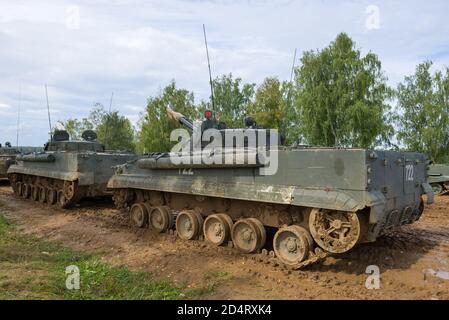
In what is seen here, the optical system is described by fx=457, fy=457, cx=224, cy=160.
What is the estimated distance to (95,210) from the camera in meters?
13.3

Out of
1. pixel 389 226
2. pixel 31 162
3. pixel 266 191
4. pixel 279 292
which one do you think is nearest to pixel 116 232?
pixel 266 191

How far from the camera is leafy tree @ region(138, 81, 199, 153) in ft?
115

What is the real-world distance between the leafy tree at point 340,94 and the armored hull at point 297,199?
22024mm

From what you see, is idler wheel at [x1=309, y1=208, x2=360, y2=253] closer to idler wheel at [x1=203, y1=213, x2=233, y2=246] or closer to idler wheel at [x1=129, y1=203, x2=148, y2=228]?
idler wheel at [x1=203, y1=213, x2=233, y2=246]

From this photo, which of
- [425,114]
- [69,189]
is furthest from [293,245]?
[425,114]

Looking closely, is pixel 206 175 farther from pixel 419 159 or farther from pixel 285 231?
pixel 419 159

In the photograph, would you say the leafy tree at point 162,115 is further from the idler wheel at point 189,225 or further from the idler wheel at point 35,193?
the idler wheel at point 189,225

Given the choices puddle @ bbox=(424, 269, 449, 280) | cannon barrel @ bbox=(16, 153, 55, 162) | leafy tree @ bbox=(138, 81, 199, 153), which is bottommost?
puddle @ bbox=(424, 269, 449, 280)

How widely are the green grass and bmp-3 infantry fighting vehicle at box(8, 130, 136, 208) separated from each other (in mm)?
4627

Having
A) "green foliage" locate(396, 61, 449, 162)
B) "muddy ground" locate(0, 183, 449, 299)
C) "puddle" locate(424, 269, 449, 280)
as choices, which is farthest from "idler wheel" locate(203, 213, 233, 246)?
"green foliage" locate(396, 61, 449, 162)

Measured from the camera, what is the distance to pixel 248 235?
7781 mm

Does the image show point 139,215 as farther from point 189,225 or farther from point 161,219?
point 189,225

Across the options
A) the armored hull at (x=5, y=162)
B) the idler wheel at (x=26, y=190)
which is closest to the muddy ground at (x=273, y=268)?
the idler wheel at (x=26, y=190)

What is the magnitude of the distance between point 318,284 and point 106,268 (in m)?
3.32
